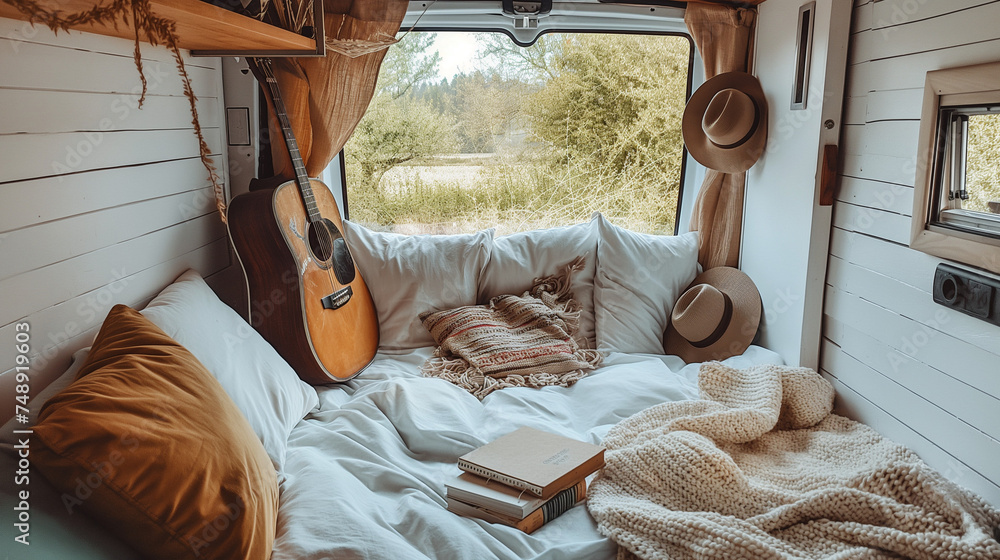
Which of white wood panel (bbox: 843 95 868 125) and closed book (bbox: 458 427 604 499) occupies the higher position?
white wood panel (bbox: 843 95 868 125)

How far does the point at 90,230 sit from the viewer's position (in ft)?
5.02

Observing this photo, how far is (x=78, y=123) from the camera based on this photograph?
4.88ft

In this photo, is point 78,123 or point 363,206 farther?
point 363,206

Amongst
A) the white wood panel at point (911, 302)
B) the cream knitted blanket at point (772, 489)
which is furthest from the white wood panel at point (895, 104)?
the cream knitted blanket at point (772, 489)

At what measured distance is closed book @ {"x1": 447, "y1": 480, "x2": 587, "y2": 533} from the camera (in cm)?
131

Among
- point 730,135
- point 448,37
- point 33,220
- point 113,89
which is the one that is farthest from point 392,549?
point 448,37

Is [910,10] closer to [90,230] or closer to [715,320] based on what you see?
[715,320]

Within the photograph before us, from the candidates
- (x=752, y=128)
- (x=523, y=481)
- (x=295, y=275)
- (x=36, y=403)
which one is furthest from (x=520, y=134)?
(x=36, y=403)

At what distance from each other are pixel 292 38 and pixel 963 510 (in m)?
1.73

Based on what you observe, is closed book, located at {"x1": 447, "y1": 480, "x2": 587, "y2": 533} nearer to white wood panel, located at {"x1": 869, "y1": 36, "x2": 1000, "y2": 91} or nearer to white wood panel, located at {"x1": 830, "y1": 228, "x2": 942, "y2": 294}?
white wood panel, located at {"x1": 830, "y1": 228, "x2": 942, "y2": 294}

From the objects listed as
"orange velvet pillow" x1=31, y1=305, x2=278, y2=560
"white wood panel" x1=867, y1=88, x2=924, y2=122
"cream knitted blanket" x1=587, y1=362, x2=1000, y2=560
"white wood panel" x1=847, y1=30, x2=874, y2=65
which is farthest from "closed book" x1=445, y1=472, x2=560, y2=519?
"white wood panel" x1=847, y1=30, x2=874, y2=65

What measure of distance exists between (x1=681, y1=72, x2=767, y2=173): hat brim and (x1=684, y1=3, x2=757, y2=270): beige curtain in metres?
0.08

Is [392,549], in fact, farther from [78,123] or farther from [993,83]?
[993,83]

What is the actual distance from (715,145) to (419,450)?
1518 mm
